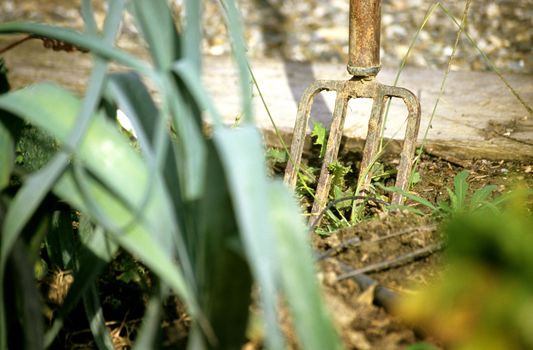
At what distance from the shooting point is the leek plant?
3.15 ft

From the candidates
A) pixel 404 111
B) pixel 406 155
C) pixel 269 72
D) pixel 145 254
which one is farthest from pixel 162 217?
pixel 269 72

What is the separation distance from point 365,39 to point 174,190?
1413 mm

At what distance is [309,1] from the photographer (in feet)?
17.0

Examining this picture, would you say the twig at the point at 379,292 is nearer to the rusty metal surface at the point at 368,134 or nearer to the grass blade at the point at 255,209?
the grass blade at the point at 255,209

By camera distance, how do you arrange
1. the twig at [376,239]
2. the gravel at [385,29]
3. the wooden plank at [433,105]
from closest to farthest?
1. the twig at [376,239]
2. the wooden plank at [433,105]
3. the gravel at [385,29]

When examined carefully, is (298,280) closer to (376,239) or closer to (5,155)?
(5,155)

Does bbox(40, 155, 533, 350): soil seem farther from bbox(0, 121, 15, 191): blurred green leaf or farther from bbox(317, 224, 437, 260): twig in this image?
bbox(0, 121, 15, 191): blurred green leaf

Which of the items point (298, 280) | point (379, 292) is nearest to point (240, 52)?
point (298, 280)

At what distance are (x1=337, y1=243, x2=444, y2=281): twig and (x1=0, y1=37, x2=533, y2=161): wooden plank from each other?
2.73 feet

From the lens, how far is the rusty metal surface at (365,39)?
7.85ft

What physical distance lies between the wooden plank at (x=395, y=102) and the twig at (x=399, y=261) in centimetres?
83

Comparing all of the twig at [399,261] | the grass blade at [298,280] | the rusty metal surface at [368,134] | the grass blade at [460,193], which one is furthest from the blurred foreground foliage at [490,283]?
the rusty metal surface at [368,134]

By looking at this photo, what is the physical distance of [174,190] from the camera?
1.18 meters

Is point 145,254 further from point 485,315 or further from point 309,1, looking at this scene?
point 309,1
